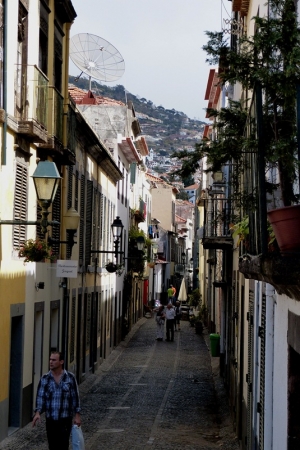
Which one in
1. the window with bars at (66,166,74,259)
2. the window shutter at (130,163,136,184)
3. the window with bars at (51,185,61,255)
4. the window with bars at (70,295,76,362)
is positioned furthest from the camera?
the window shutter at (130,163,136,184)

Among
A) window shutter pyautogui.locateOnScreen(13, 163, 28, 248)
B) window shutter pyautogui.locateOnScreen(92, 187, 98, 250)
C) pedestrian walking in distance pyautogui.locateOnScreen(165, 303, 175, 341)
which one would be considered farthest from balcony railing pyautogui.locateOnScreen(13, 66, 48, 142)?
pedestrian walking in distance pyautogui.locateOnScreen(165, 303, 175, 341)

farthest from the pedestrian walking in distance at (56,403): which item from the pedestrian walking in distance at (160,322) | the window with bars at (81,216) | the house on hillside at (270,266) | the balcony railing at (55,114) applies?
the pedestrian walking in distance at (160,322)

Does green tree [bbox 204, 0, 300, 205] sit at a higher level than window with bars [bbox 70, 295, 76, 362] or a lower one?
higher

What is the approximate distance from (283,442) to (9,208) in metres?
8.35

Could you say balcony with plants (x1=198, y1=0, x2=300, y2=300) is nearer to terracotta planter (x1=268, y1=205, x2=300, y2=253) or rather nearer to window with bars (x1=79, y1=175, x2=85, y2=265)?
terracotta planter (x1=268, y1=205, x2=300, y2=253)

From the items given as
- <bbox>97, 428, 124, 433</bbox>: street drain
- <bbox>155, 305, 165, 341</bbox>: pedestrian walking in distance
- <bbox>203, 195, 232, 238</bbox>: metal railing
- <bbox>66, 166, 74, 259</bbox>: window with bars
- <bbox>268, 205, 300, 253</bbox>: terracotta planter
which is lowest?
<bbox>97, 428, 124, 433</bbox>: street drain

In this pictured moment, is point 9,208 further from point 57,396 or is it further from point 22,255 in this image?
point 57,396

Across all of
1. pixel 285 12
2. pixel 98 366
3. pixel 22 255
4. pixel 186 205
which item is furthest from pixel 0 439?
pixel 186 205

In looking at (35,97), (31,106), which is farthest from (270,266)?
(35,97)

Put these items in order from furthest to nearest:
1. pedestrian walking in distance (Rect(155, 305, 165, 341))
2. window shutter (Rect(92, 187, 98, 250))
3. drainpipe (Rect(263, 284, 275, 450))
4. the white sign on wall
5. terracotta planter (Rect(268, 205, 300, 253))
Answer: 1. pedestrian walking in distance (Rect(155, 305, 165, 341))
2. window shutter (Rect(92, 187, 98, 250))
3. the white sign on wall
4. drainpipe (Rect(263, 284, 275, 450))
5. terracotta planter (Rect(268, 205, 300, 253))

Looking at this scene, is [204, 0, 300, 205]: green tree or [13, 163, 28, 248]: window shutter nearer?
[204, 0, 300, 205]: green tree

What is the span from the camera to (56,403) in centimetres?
1091

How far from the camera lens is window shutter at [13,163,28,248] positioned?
15281 millimetres

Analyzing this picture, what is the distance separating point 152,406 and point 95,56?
14.0m
